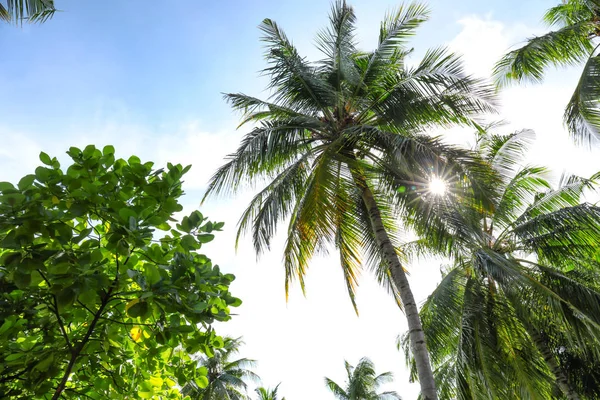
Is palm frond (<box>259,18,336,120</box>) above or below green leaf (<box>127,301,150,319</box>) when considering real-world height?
above

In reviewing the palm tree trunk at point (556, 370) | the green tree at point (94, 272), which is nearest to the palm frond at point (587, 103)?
the palm tree trunk at point (556, 370)

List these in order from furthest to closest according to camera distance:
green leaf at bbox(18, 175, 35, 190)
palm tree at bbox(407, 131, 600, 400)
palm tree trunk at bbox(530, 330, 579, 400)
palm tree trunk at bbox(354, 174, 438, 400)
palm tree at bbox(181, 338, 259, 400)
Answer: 1. palm tree at bbox(181, 338, 259, 400)
2. palm tree trunk at bbox(530, 330, 579, 400)
3. palm tree at bbox(407, 131, 600, 400)
4. palm tree trunk at bbox(354, 174, 438, 400)
5. green leaf at bbox(18, 175, 35, 190)

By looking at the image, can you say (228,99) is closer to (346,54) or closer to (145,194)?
(346,54)

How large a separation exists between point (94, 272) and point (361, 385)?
22730mm

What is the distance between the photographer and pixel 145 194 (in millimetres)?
1654

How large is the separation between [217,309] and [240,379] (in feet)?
69.1

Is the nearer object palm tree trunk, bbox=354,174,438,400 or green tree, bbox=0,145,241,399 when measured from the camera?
green tree, bbox=0,145,241,399

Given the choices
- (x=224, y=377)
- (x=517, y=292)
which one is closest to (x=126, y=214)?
(x=517, y=292)

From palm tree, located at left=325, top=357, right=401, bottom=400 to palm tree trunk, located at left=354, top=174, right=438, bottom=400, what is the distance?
1693 cm

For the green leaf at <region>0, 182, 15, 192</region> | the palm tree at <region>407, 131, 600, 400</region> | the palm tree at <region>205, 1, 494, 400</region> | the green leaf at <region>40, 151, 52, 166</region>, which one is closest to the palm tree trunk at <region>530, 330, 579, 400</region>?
the palm tree at <region>407, 131, 600, 400</region>

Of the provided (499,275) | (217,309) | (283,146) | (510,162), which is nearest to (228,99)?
(283,146)

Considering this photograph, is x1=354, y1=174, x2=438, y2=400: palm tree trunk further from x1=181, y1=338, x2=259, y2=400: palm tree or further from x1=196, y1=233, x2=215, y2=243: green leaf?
x1=181, y1=338, x2=259, y2=400: palm tree

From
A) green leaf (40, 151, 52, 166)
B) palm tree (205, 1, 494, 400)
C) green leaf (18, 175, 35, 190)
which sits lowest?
green leaf (18, 175, 35, 190)

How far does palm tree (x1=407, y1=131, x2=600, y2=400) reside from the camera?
7062 mm
